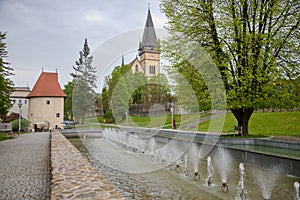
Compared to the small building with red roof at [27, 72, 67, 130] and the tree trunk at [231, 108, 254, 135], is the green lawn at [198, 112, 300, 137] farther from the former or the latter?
the small building with red roof at [27, 72, 67, 130]

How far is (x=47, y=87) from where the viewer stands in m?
44.3

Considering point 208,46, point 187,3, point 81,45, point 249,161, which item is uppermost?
→ point 81,45

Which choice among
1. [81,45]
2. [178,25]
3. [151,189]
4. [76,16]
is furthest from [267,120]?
[81,45]

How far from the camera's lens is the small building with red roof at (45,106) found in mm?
42781

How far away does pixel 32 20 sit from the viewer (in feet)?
62.0

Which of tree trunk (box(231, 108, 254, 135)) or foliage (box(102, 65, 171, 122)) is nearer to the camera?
tree trunk (box(231, 108, 254, 135))

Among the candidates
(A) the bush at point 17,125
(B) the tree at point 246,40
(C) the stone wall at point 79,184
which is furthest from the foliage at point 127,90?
(C) the stone wall at point 79,184

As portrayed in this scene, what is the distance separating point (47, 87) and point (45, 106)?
3.54 m

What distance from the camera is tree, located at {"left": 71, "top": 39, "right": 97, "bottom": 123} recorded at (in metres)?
43.4

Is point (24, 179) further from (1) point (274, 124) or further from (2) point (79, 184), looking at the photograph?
(1) point (274, 124)

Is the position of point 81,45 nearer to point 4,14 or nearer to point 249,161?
point 4,14

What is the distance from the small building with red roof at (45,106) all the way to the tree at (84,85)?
335 centimetres

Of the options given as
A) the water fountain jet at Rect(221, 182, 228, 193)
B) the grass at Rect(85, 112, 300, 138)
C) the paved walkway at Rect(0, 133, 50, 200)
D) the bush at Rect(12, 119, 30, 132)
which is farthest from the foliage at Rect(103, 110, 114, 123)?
the water fountain jet at Rect(221, 182, 228, 193)

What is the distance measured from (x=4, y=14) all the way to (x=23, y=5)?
9.77 feet
